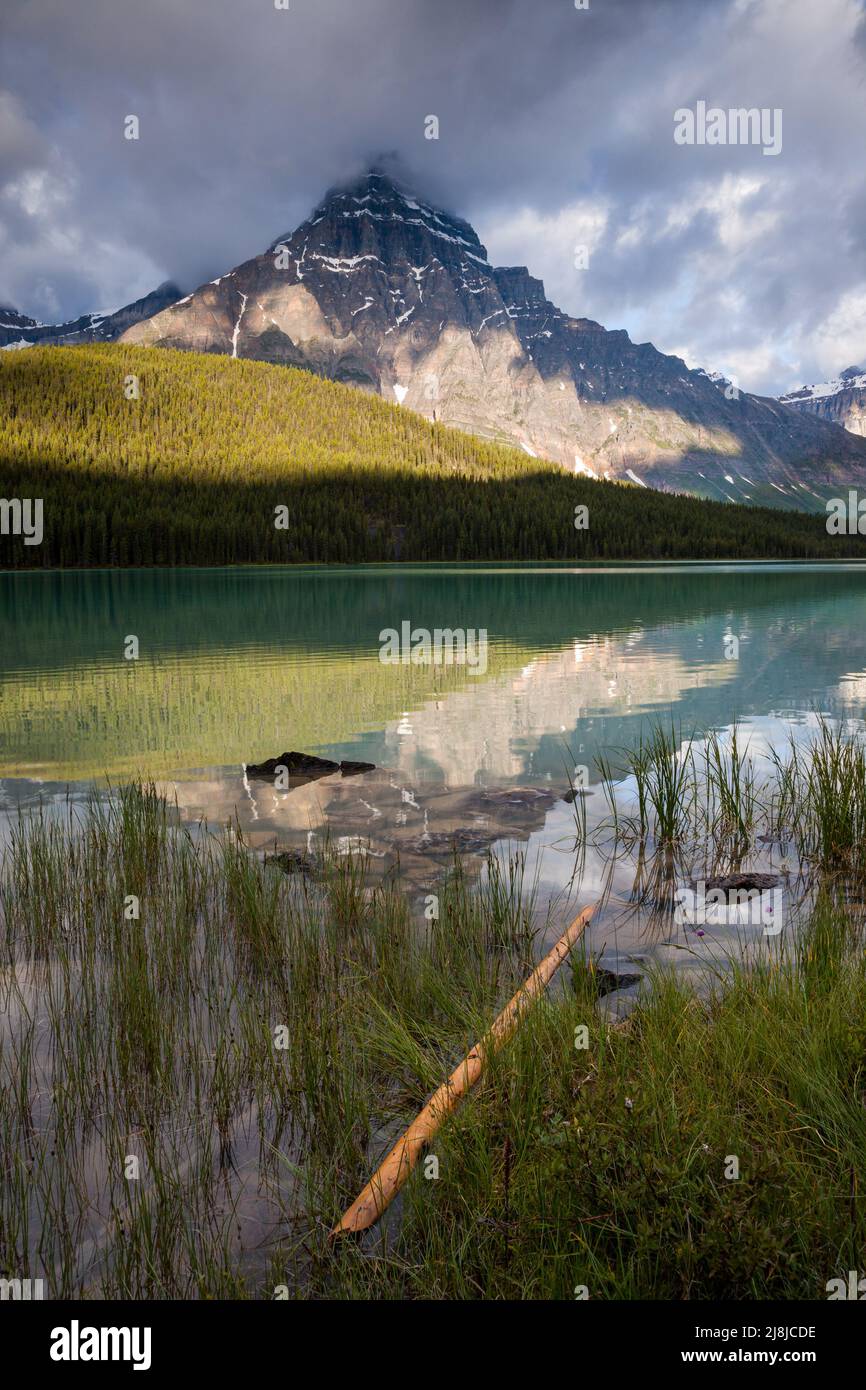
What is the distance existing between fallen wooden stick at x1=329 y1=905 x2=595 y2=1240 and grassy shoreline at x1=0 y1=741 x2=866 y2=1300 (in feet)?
0.30

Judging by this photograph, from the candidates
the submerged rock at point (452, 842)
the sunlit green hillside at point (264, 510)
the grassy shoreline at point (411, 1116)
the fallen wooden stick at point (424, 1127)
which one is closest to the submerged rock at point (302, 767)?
the submerged rock at point (452, 842)

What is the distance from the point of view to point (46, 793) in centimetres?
1252

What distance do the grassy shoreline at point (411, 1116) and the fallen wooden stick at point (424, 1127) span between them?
0.09 metres

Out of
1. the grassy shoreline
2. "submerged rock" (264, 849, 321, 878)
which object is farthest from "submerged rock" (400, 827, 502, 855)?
the grassy shoreline

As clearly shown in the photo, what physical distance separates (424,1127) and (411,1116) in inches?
21.2

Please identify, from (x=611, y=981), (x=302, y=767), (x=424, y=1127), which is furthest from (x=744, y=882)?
(x=302, y=767)

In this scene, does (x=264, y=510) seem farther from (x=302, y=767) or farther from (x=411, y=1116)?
(x=411, y=1116)

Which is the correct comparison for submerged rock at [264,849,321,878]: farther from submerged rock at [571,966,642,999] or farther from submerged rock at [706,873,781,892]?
submerged rock at [706,873,781,892]

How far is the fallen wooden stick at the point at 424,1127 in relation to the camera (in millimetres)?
3725

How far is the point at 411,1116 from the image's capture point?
4621mm

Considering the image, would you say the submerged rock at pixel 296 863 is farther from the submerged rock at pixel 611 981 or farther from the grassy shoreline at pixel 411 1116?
the submerged rock at pixel 611 981

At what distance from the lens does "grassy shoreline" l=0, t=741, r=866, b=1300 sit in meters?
3.42

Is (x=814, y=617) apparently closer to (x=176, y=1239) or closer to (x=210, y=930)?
(x=210, y=930)

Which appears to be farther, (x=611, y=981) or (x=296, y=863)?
(x=296, y=863)
